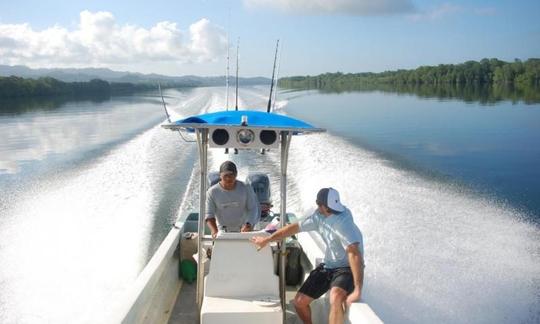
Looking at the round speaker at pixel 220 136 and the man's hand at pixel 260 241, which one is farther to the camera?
the round speaker at pixel 220 136

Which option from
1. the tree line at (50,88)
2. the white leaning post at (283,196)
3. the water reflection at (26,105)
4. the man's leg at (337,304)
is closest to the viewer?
the man's leg at (337,304)

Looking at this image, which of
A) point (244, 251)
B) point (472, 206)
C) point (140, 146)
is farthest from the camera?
point (140, 146)

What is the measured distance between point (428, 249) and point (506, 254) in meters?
1.08

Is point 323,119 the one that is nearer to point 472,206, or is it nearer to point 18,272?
point 472,206

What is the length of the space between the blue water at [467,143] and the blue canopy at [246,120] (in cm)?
706

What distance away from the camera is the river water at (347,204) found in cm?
618

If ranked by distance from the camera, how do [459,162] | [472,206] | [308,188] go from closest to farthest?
[472,206] → [308,188] → [459,162]

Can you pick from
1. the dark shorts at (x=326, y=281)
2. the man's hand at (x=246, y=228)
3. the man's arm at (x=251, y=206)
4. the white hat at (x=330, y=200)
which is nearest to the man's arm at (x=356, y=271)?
the dark shorts at (x=326, y=281)

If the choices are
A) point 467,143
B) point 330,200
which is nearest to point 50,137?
point 467,143

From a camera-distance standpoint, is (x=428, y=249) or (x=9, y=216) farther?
(x=9, y=216)

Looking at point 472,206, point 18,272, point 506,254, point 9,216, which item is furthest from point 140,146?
point 506,254

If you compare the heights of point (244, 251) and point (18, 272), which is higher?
point (244, 251)

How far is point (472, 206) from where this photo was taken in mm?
9570

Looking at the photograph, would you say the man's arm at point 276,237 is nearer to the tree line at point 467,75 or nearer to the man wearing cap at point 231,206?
the man wearing cap at point 231,206
